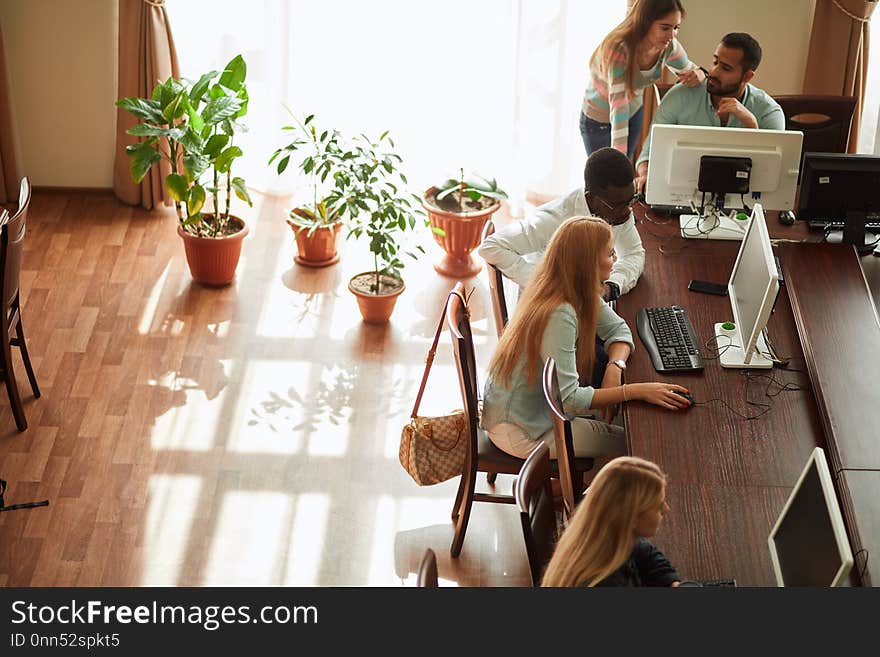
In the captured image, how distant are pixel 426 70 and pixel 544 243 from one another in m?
2.12

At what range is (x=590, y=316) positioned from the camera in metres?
3.56

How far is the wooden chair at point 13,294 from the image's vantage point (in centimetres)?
414

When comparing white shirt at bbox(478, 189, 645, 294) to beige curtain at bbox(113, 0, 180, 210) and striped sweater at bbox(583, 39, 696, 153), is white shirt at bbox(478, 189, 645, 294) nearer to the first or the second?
striped sweater at bbox(583, 39, 696, 153)

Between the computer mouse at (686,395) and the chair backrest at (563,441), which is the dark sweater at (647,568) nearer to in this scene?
the chair backrest at (563,441)

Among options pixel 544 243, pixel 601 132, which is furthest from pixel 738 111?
pixel 544 243

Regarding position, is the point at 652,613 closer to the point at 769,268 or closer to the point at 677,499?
the point at 677,499

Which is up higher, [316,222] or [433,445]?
[316,222]

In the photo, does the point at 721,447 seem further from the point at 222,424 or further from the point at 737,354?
the point at 222,424

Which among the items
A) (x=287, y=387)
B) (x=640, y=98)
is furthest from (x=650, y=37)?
(x=287, y=387)

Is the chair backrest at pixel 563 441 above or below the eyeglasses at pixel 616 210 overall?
below

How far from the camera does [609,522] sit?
105 inches

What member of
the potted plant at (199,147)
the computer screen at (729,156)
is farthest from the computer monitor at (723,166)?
the potted plant at (199,147)

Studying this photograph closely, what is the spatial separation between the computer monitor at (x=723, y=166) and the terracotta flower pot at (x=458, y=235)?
1293mm

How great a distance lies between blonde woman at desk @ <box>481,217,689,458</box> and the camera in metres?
3.48
